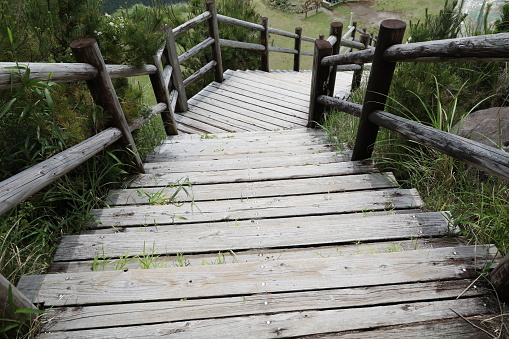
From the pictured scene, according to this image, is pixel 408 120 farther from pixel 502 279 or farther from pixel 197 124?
pixel 197 124

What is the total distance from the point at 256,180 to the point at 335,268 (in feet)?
3.55

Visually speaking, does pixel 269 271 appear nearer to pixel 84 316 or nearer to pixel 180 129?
pixel 84 316

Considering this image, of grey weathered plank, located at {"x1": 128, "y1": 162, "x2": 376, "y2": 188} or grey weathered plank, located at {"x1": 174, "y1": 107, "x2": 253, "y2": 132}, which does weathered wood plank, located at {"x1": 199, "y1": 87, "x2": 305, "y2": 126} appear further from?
grey weathered plank, located at {"x1": 128, "y1": 162, "x2": 376, "y2": 188}

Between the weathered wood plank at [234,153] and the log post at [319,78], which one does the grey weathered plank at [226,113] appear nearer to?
the log post at [319,78]

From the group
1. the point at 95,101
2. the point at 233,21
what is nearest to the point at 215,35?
the point at 233,21

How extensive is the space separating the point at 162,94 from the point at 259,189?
1.90 meters

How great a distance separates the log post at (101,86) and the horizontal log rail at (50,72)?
55 mm

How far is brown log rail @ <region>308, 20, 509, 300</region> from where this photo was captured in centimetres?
127

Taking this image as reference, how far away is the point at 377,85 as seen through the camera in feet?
7.04

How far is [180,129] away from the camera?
4344mm

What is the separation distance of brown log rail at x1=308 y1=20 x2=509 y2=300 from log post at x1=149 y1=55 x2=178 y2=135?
1735 mm

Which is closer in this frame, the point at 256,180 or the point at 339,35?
the point at 256,180

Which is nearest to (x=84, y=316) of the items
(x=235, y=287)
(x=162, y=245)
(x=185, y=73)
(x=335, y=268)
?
(x=162, y=245)

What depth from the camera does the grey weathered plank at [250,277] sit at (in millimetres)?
1323
